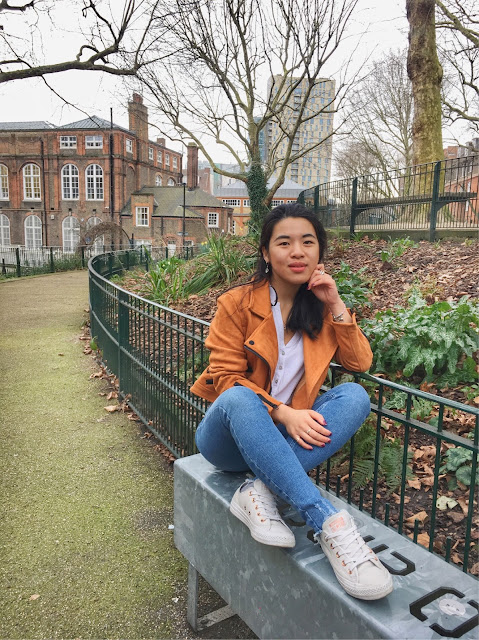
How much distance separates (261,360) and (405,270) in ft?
16.4

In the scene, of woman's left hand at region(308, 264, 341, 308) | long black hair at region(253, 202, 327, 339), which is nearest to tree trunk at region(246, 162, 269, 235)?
long black hair at region(253, 202, 327, 339)

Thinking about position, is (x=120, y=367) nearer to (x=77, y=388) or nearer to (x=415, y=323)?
(x=77, y=388)

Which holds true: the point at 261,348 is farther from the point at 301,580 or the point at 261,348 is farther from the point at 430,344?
the point at 430,344

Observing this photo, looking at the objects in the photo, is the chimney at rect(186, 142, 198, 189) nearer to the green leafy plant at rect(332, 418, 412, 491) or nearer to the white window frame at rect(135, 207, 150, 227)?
the white window frame at rect(135, 207, 150, 227)

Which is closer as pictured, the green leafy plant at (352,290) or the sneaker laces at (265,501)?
the sneaker laces at (265,501)

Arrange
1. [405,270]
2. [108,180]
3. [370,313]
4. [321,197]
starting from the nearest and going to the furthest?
[370,313] < [405,270] < [321,197] < [108,180]

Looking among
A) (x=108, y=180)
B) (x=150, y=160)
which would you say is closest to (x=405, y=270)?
(x=108, y=180)

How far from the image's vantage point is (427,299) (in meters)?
5.27

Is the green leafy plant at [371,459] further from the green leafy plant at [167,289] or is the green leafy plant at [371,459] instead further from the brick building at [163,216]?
the brick building at [163,216]

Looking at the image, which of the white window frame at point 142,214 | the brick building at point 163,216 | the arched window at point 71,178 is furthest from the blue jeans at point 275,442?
the arched window at point 71,178

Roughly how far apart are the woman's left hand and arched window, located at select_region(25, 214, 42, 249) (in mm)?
50294

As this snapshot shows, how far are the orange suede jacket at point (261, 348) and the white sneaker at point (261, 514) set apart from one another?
0.43m

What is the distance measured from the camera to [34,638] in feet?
7.41

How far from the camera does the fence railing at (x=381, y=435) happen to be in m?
1.96
